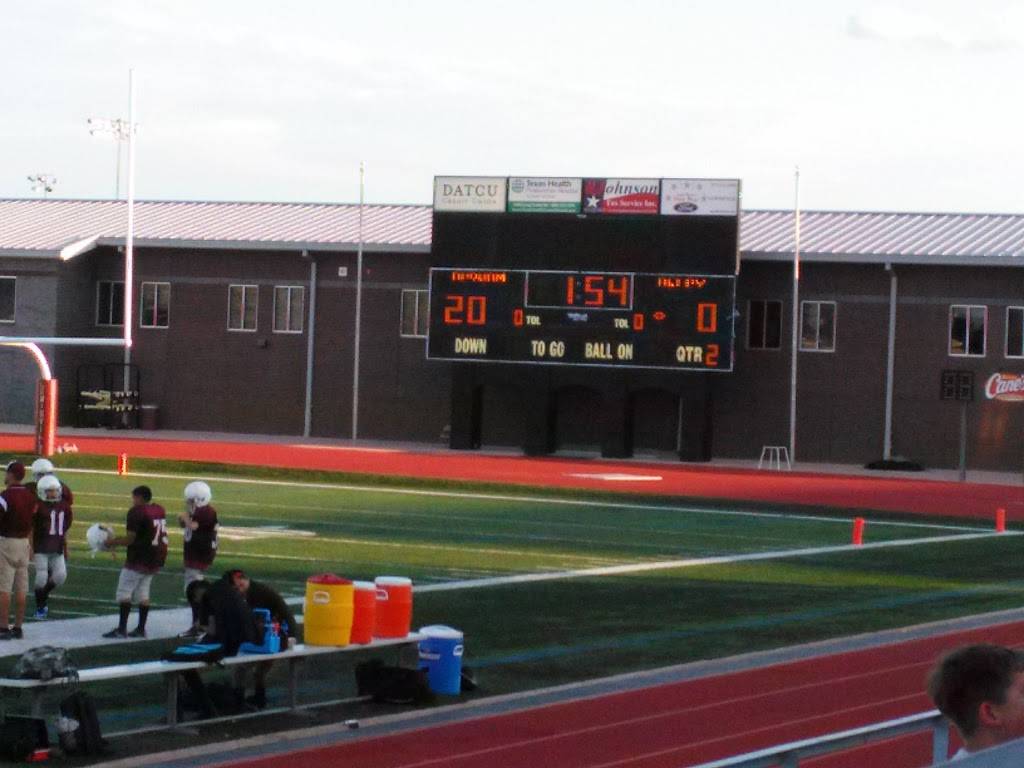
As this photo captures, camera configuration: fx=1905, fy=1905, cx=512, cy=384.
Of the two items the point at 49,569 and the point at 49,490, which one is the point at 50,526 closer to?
the point at 49,490

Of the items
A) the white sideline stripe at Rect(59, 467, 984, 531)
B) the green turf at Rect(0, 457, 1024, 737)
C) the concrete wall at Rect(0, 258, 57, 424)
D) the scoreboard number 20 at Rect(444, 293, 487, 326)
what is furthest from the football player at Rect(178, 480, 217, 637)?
the concrete wall at Rect(0, 258, 57, 424)

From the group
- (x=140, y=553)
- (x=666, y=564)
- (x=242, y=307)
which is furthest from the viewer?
(x=242, y=307)

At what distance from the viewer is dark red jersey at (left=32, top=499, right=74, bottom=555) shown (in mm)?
18406

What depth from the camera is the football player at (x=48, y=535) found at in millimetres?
18406

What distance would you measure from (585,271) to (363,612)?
34520 millimetres

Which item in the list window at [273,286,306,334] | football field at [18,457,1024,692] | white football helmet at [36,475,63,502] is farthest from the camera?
window at [273,286,306,334]

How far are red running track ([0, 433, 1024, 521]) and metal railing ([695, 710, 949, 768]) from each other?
31.2 m

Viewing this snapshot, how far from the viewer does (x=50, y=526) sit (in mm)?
18484

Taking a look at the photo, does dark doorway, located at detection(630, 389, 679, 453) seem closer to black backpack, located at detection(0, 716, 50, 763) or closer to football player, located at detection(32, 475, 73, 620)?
football player, located at detection(32, 475, 73, 620)

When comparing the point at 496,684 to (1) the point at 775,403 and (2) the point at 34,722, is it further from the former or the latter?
(1) the point at 775,403

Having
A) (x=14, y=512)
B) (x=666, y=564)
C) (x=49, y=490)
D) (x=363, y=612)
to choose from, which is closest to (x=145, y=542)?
(x=14, y=512)

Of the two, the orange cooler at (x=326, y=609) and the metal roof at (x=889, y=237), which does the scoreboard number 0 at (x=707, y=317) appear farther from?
the orange cooler at (x=326, y=609)

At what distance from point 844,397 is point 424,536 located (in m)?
25.3

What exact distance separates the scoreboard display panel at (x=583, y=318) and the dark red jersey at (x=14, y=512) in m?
32.0
